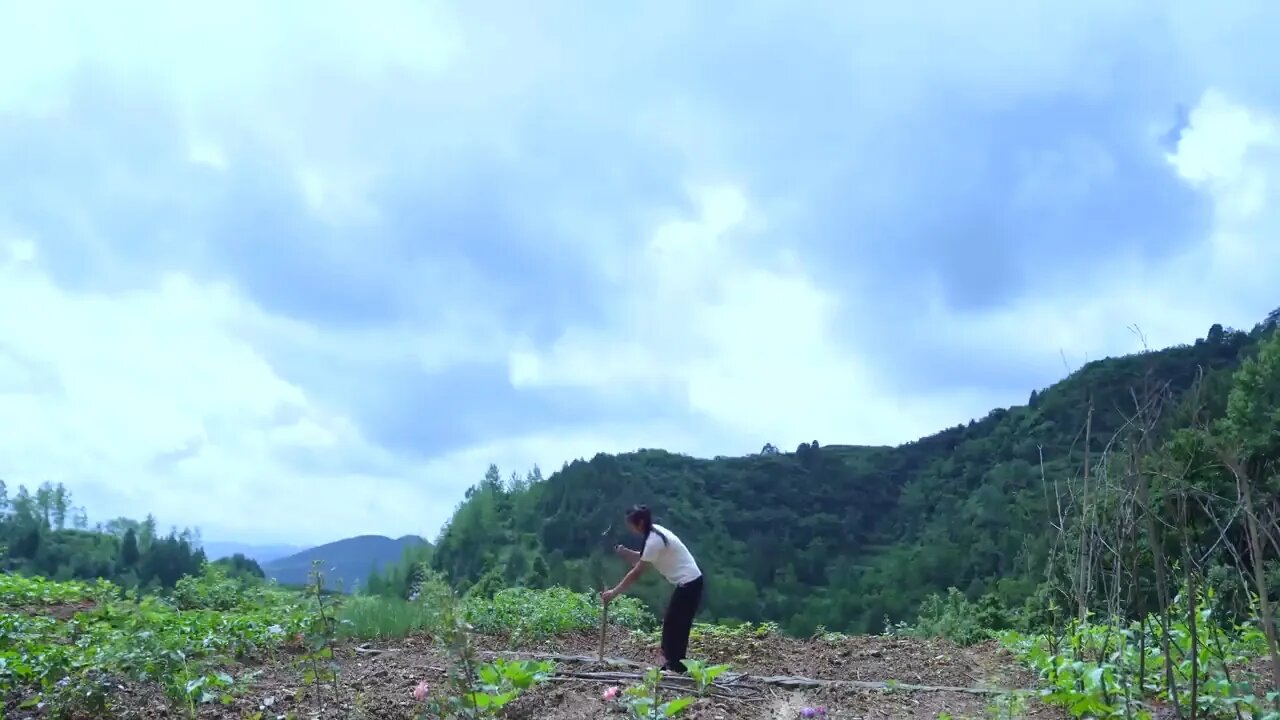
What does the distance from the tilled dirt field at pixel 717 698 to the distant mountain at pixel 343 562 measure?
Answer: 1.91ft

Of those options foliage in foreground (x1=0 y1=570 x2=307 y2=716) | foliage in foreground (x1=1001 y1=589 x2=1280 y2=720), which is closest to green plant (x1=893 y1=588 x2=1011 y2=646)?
foliage in foreground (x1=1001 y1=589 x2=1280 y2=720)

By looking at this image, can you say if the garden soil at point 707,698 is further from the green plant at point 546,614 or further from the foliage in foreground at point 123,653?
the green plant at point 546,614

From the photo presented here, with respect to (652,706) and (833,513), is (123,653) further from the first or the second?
(833,513)

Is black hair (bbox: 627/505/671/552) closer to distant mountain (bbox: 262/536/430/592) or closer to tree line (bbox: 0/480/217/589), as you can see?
distant mountain (bbox: 262/536/430/592)

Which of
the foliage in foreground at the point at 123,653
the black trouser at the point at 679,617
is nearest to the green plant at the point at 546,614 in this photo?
the foliage in foreground at the point at 123,653

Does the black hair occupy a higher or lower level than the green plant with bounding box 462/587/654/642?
higher

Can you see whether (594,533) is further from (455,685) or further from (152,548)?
(455,685)

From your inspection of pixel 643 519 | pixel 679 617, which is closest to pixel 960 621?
pixel 679 617

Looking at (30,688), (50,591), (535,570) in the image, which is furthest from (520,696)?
(535,570)

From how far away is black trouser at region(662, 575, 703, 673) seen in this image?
6.47 meters

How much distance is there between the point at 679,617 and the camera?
647 centimetres

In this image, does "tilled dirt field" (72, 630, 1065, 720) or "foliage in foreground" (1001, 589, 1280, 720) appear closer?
"foliage in foreground" (1001, 589, 1280, 720)

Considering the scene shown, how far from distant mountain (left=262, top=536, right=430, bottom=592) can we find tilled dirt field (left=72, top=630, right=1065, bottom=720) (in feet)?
1.91

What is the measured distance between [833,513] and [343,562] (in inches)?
1278
